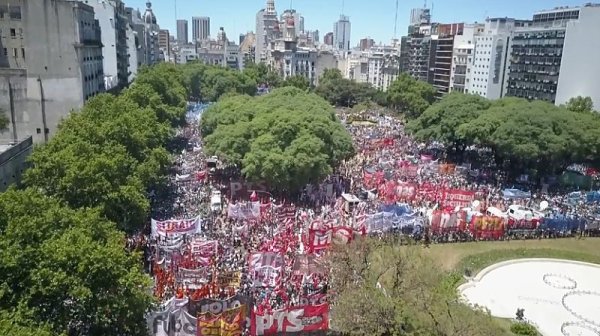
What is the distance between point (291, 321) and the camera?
20.3 m

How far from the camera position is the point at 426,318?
1828 centimetres

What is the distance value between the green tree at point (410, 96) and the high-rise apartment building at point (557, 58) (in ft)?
51.3

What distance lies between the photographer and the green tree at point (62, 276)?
1570 centimetres

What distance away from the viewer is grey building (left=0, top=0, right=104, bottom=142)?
46.2 m

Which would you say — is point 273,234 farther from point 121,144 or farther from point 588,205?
point 588,205

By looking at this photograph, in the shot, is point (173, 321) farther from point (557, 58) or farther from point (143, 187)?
point (557, 58)

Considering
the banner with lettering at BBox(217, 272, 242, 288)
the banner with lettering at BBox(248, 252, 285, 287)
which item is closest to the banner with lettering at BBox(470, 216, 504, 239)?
the banner with lettering at BBox(248, 252, 285, 287)

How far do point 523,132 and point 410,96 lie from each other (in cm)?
4170

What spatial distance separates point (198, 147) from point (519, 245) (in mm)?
36343

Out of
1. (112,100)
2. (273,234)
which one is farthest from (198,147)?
(273,234)

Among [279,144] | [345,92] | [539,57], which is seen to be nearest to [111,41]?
[279,144]

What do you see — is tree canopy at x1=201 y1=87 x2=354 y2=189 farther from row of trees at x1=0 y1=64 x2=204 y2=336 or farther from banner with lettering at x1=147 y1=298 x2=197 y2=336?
banner with lettering at x1=147 y1=298 x2=197 y2=336

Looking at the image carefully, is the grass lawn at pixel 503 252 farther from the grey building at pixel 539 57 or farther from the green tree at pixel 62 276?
the grey building at pixel 539 57

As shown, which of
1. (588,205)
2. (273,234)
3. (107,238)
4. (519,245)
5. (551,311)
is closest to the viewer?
(107,238)
